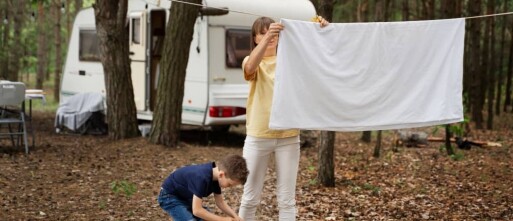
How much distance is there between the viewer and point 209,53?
12.2 meters

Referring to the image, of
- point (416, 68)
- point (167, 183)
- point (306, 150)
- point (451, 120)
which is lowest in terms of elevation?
point (306, 150)

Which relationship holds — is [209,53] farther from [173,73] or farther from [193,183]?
[193,183]

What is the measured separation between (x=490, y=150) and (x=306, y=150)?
324cm

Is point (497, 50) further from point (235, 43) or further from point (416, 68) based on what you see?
point (416, 68)

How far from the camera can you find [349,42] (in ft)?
18.7

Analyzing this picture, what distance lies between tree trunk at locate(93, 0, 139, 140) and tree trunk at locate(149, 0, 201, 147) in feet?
2.95

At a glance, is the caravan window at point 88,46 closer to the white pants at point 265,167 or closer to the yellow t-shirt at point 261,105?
the yellow t-shirt at point 261,105

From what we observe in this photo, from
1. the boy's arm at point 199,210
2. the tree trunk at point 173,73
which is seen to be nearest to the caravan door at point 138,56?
the tree trunk at point 173,73

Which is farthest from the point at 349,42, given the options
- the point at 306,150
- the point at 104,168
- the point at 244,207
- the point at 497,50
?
the point at 497,50

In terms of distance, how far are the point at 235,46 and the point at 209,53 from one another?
550mm

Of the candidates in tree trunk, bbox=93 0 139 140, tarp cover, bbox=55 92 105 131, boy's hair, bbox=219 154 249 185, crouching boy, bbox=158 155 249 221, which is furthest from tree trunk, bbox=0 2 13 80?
boy's hair, bbox=219 154 249 185

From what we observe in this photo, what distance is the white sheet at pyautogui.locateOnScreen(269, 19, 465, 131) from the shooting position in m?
5.48

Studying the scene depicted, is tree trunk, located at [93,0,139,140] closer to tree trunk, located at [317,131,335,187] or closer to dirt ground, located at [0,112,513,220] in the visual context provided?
dirt ground, located at [0,112,513,220]

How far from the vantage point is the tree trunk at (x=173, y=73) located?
1078cm
